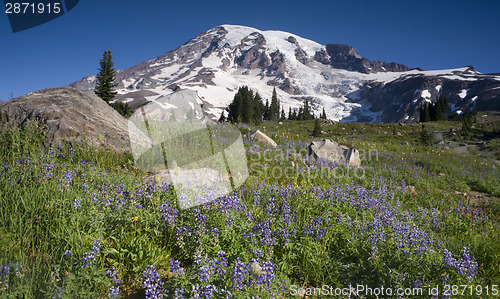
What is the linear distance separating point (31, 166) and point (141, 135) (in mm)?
4855

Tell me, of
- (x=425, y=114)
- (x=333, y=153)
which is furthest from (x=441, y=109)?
(x=333, y=153)

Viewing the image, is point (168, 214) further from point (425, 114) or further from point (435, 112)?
point (435, 112)

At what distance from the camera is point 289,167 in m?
9.73

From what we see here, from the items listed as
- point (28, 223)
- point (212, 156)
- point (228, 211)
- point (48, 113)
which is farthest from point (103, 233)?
point (48, 113)

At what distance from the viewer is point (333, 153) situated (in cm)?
1303

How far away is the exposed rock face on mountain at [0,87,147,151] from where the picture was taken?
7.36m

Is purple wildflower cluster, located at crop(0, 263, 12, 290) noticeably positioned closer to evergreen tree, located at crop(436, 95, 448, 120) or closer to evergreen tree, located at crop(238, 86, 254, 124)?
evergreen tree, located at crop(238, 86, 254, 124)

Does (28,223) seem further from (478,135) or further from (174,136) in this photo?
(478,135)

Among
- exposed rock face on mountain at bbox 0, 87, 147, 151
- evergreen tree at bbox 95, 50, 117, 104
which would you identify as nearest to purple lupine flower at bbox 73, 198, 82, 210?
exposed rock face on mountain at bbox 0, 87, 147, 151

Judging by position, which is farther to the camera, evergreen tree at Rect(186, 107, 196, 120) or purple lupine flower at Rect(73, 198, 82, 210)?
evergreen tree at Rect(186, 107, 196, 120)

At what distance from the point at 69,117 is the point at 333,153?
36.2 feet

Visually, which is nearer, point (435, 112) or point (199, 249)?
point (199, 249)

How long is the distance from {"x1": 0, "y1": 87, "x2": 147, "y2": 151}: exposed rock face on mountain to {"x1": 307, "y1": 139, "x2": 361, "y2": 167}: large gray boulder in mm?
7879

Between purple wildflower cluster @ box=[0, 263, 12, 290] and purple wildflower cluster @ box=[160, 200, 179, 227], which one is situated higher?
purple wildflower cluster @ box=[160, 200, 179, 227]
